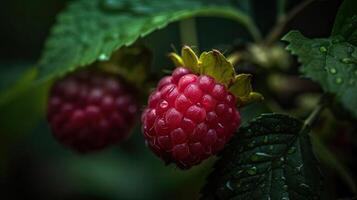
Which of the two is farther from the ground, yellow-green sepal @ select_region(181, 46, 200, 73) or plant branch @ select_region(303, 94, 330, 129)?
yellow-green sepal @ select_region(181, 46, 200, 73)

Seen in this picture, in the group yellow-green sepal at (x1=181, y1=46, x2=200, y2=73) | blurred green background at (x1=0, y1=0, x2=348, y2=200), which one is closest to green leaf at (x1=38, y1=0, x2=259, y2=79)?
yellow-green sepal at (x1=181, y1=46, x2=200, y2=73)

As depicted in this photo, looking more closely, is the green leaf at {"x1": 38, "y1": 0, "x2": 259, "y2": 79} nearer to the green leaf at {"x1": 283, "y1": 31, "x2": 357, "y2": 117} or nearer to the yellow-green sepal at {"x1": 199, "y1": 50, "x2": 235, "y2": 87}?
the yellow-green sepal at {"x1": 199, "y1": 50, "x2": 235, "y2": 87}

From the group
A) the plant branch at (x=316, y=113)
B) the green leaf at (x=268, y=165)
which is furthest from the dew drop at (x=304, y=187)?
the plant branch at (x=316, y=113)

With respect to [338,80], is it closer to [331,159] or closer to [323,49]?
[323,49]

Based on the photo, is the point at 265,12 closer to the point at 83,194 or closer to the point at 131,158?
the point at 131,158

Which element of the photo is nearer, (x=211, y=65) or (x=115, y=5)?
(x=211, y=65)

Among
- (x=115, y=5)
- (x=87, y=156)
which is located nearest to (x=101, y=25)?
(x=115, y=5)

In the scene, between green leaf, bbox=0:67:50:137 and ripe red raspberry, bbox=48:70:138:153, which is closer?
ripe red raspberry, bbox=48:70:138:153
